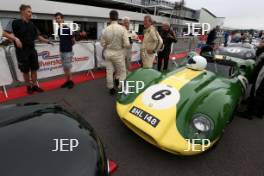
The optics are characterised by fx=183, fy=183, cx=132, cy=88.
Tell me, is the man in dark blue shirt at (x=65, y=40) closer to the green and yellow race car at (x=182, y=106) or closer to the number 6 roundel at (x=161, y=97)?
the green and yellow race car at (x=182, y=106)

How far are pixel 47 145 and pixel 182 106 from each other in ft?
5.49

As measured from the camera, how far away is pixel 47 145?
120 cm

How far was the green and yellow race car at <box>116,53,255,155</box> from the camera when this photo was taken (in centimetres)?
206

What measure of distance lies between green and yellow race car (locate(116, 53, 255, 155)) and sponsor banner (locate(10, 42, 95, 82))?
2.49 metres

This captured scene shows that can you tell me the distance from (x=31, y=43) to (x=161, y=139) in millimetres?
3138

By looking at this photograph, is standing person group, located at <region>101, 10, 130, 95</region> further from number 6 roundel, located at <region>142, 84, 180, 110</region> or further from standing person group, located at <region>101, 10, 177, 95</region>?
number 6 roundel, located at <region>142, 84, 180, 110</region>

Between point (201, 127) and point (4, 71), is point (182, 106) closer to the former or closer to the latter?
point (201, 127)

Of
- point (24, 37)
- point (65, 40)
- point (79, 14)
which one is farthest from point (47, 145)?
point (79, 14)

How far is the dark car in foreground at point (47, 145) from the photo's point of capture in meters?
1.04

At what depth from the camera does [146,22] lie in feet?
14.5

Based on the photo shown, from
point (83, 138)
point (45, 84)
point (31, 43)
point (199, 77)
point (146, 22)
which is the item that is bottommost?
point (45, 84)

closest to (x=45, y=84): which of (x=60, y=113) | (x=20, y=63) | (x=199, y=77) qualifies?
(x=20, y=63)

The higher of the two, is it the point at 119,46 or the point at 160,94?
the point at 119,46

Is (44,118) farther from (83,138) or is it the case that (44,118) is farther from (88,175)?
(88,175)
